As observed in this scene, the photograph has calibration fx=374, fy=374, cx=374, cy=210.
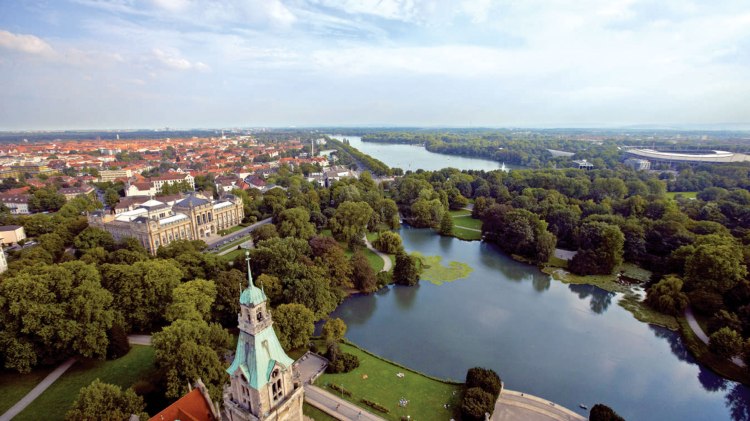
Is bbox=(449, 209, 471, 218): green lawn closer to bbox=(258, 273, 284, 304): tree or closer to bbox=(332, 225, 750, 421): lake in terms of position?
bbox=(332, 225, 750, 421): lake

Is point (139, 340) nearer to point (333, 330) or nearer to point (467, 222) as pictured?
point (333, 330)

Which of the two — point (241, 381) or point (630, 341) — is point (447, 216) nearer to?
point (630, 341)

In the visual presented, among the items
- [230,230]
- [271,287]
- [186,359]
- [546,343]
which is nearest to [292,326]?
[271,287]

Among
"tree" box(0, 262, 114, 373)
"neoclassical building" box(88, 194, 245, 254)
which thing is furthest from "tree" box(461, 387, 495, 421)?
"neoclassical building" box(88, 194, 245, 254)

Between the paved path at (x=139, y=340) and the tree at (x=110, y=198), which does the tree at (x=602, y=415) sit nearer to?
the paved path at (x=139, y=340)

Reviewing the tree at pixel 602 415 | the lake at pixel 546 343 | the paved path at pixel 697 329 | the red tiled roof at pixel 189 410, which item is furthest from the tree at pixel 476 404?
the paved path at pixel 697 329

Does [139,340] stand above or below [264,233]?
below
